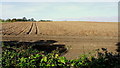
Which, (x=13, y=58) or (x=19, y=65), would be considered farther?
(x=13, y=58)

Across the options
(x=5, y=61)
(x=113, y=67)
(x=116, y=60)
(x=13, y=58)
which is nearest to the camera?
(x=113, y=67)

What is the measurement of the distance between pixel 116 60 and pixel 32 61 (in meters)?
2.45

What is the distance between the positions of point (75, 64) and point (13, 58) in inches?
83.1

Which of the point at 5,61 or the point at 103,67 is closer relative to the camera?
the point at 103,67

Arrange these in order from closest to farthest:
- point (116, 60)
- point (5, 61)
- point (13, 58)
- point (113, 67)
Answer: point (113, 67) → point (116, 60) → point (5, 61) → point (13, 58)

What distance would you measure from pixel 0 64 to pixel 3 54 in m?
0.71

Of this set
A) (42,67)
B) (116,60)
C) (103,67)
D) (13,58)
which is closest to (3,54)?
(13,58)

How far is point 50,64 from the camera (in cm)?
430

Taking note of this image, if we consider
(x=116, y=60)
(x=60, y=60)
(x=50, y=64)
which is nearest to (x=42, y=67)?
(x=50, y=64)

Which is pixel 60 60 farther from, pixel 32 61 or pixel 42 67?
pixel 32 61

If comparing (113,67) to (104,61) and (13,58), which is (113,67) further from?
(13,58)

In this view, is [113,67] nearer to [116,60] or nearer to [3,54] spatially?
[116,60]

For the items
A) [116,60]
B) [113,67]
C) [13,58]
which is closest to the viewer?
[113,67]

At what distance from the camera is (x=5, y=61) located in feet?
15.5
